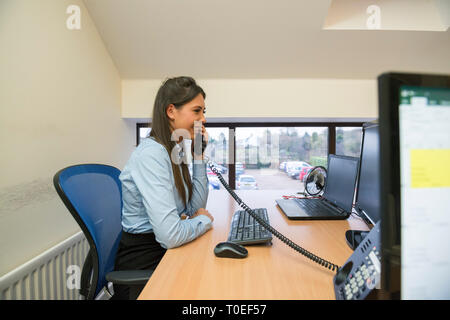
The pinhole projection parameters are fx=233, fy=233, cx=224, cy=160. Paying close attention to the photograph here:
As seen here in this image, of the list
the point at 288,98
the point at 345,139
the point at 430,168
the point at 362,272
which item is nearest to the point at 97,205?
the point at 362,272

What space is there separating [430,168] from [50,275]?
1644 mm

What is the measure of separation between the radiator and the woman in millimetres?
511

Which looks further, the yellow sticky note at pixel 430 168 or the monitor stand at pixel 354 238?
the monitor stand at pixel 354 238

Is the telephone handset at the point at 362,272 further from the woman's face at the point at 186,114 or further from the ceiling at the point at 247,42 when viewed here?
the ceiling at the point at 247,42

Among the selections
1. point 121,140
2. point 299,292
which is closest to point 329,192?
point 299,292

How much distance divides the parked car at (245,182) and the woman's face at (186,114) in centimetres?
152

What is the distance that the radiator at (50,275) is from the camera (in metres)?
1.03

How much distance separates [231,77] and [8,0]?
1.43 metres

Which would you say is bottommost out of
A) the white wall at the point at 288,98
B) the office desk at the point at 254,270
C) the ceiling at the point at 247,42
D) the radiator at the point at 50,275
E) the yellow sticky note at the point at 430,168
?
the radiator at the point at 50,275

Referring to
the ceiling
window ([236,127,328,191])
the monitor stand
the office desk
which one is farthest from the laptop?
window ([236,127,328,191])

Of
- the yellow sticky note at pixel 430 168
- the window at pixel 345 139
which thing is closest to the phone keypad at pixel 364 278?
the yellow sticky note at pixel 430 168

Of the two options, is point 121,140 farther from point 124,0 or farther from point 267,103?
point 267,103

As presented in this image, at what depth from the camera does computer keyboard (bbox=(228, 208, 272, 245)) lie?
795 mm

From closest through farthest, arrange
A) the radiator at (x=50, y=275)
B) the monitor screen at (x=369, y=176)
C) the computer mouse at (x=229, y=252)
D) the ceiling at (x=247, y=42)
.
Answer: the computer mouse at (x=229, y=252)
the monitor screen at (x=369, y=176)
the radiator at (x=50, y=275)
the ceiling at (x=247, y=42)
